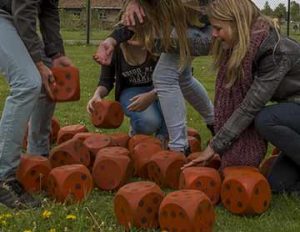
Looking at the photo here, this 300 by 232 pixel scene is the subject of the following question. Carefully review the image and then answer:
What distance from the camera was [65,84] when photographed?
343 centimetres

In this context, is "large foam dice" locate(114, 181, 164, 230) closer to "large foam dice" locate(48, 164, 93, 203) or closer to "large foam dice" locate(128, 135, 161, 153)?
"large foam dice" locate(48, 164, 93, 203)

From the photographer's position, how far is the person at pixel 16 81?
311cm

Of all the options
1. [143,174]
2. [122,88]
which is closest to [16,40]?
[143,174]

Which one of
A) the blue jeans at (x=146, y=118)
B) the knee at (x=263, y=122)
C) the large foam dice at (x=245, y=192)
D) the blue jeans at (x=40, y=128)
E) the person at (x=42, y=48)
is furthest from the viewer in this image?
the blue jeans at (x=146, y=118)

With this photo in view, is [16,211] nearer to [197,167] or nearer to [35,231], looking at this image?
[35,231]

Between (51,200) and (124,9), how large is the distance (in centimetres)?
124

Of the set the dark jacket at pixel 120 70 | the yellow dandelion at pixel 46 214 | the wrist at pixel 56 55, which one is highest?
the wrist at pixel 56 55

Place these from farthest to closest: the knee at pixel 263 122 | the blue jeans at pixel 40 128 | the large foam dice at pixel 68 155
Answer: the blue jeans at pixel 40 128 → the large foam dice at pixel 68 155 → the knee at pixel 263 122

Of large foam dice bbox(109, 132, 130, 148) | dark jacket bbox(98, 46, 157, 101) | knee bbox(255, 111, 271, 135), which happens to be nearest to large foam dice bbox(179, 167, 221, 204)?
knee bbox(255, 111, 271, 135)

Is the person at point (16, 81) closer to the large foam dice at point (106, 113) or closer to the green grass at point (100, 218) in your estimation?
the green grass at point (100, 218)

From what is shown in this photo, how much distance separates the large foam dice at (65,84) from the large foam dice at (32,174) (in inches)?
13.5

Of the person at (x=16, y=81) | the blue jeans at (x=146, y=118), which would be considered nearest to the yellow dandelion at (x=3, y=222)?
the person at (x=16, y=81)

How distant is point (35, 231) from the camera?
2.71 metres

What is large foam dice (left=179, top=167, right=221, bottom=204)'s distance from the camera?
3.11m
